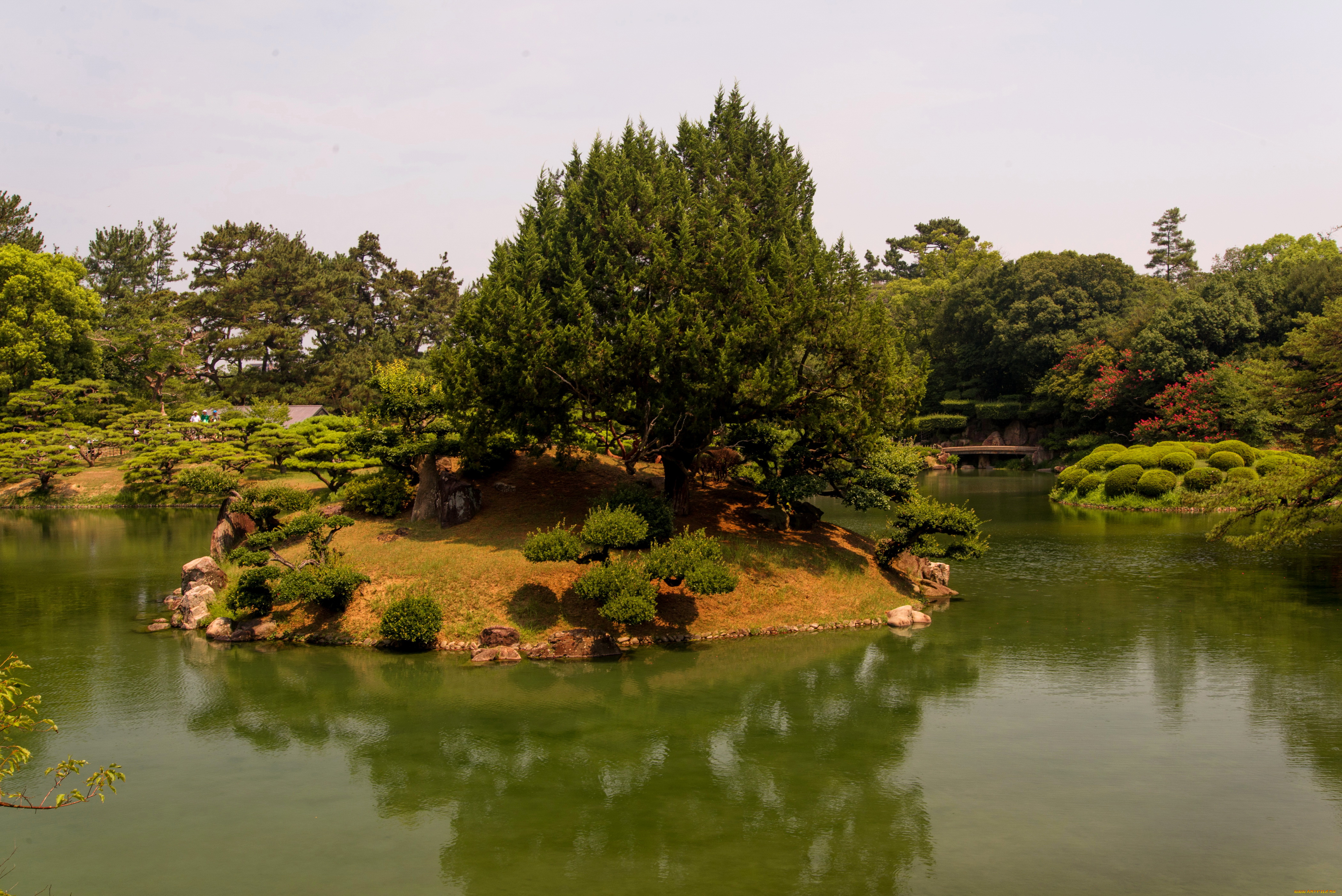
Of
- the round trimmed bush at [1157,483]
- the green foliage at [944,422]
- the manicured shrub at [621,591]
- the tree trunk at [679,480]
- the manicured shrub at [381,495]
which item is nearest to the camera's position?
the manicured shrub at [621,591]

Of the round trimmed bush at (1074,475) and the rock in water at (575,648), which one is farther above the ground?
the round trimmed bush at (1074,475)

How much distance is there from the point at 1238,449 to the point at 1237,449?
71 mm

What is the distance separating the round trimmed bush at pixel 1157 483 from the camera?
45125 mm

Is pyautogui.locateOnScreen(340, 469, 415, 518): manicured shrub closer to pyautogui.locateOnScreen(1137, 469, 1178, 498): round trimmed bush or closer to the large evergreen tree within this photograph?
the large evergreen tree

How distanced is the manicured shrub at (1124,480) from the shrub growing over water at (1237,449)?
448cm

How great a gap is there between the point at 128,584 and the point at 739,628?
21.2 m

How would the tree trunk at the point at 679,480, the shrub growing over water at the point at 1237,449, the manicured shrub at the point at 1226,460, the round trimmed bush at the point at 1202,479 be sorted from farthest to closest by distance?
1. the shrub growing over water at the point at 1237,449
2. the manicured shrub at the point at 1226,460
3. the round trimmed bush at the point at 1202,479
4. the tree trunk at the point at 679,480

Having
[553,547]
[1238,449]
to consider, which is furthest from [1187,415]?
[553,547]

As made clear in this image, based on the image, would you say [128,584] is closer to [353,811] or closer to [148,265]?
[353,811]

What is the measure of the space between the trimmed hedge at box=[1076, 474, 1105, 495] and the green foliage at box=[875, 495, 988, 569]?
89.9 ft

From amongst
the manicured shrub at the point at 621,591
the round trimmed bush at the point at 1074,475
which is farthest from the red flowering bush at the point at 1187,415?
the manicured shrub at the point at 621,591

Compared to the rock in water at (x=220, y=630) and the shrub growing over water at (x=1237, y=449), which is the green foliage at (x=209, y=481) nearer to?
the rock in water at (x=220, y=630)

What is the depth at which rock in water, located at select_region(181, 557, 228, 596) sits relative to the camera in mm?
25266

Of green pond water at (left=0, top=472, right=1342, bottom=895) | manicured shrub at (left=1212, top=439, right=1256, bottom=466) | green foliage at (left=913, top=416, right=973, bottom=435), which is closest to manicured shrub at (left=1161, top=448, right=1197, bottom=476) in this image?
→ manicured shrub at (left=1212, top=439, right=1256, bottom=466)
